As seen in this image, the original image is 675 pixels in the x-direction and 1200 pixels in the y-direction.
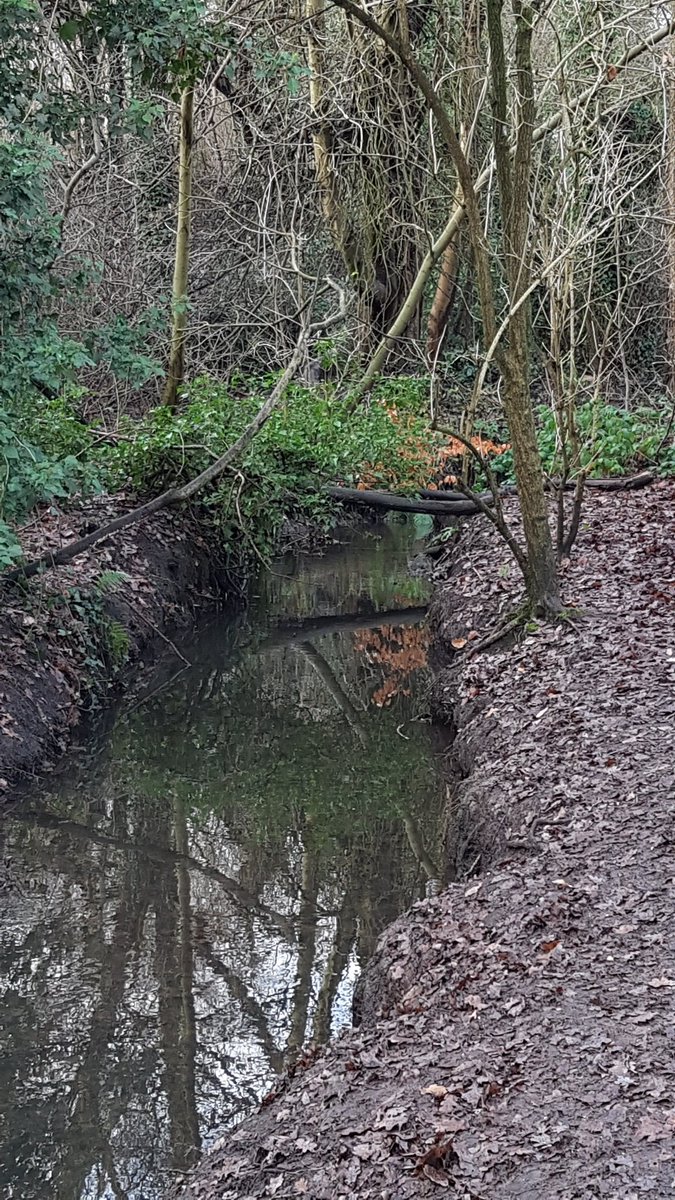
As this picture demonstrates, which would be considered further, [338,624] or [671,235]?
[671,235]

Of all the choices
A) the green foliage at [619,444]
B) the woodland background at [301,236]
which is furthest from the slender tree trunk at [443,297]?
the green foliage at [619,444]

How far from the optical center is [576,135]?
867cm

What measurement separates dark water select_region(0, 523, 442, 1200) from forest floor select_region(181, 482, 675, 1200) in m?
0.54

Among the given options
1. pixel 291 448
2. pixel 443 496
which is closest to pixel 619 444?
pixel 443 496

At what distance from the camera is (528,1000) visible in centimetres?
430

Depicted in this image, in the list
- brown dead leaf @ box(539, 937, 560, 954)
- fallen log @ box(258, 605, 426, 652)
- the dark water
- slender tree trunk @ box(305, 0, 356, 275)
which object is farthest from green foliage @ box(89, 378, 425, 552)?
brown dead leaf @ box(539, 937, 560, 954)

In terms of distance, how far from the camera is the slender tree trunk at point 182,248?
13508 mm

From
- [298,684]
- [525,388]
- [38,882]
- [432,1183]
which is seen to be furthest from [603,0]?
[432,1183]

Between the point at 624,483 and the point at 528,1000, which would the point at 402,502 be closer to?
the point at 624,483

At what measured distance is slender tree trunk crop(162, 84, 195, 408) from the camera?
13.5 metres

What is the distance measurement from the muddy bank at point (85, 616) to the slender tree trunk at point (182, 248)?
5.65ft

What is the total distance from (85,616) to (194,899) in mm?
4043

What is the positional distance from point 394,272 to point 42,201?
425 inches

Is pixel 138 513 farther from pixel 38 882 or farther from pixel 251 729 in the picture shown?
pixel 38 882
